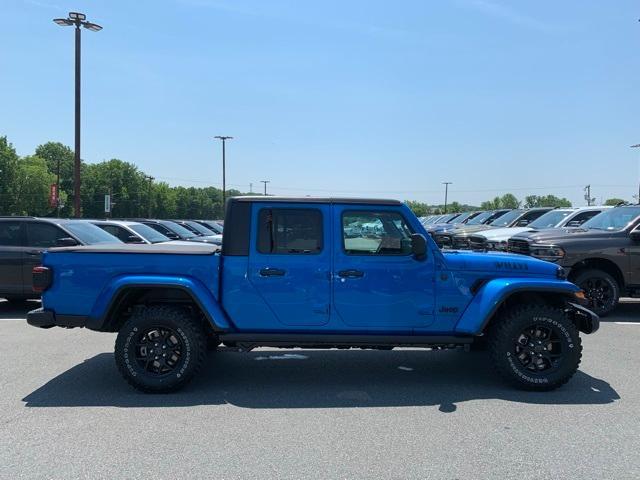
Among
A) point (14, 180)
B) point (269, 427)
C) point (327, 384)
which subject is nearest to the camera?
point (269, 427)

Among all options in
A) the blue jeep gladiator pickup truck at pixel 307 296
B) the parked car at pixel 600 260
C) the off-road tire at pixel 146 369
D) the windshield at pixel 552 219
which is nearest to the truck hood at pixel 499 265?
the blue jeep gladiator pickup truck at pixel 307 296

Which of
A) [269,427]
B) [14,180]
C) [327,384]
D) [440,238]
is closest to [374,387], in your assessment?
[327,384]

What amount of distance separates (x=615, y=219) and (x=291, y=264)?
23.7ft

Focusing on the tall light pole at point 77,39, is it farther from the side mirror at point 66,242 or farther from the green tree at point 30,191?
the green tree at point 30,191

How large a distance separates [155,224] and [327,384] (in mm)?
12860

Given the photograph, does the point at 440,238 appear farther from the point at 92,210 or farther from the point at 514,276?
the point at 92,210

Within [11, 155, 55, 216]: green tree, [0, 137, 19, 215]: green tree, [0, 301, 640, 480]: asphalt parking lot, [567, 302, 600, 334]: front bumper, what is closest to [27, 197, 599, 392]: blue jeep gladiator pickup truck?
[567, 302, 600, 334]: front bumper

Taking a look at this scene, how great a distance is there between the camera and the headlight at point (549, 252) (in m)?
8.56

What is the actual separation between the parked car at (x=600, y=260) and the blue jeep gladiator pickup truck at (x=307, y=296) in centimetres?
389

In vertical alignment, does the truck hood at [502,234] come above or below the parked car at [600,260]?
above

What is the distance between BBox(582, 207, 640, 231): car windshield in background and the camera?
9.12 metres

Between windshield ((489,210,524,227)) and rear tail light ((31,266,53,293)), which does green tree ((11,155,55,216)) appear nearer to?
windshield ((489,210,524,227))

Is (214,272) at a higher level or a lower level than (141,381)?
higher

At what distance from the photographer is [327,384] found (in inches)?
209
